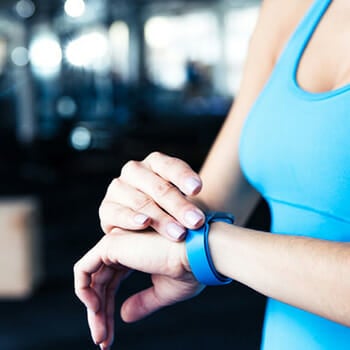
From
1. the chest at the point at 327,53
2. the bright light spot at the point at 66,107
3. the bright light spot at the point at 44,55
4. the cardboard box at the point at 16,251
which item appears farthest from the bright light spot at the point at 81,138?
the chest at the point at 327,53

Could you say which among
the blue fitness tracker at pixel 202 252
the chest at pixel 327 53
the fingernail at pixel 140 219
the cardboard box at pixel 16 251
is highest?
the chest at pixel 327 53

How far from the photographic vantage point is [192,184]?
21.0 inches

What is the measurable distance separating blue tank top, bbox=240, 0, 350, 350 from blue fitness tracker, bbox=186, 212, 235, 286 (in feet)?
0.33

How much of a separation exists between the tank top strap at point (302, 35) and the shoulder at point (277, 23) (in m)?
0.04

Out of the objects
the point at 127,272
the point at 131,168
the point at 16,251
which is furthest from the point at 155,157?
the point at 16,251

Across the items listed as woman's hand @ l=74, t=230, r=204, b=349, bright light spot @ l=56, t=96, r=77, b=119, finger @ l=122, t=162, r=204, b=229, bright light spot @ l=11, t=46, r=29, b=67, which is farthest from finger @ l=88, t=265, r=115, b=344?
bright light spot @ l=56, t=96, r=77, b=119

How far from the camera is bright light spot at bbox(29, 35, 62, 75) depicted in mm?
6970

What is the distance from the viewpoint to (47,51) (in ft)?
24.3

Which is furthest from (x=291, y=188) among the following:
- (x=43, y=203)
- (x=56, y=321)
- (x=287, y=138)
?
(x=43, y=203)

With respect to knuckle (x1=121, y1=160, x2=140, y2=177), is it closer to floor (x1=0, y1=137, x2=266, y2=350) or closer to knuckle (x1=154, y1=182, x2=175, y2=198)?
knuckle (x1=154, y1=182, x2=175, y2=198)

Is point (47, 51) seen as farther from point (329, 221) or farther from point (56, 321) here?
point (329, 221)

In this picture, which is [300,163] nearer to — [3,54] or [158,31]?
[3,54]

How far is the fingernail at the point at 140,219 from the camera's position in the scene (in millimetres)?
539

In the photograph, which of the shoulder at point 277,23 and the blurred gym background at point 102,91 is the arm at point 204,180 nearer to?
the shoulder at point 277,23
